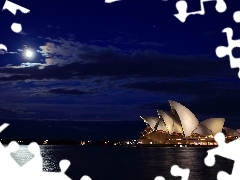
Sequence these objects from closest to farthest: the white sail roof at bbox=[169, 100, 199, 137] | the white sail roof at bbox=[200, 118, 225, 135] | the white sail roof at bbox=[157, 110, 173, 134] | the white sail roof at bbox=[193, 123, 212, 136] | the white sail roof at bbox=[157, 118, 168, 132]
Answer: the white sail roof at bbox=[169, 100, 199, 137] < the white sail roof at bbox=[157, 110, 173, 134] < the white sail roof at bbox=[200, 118, 225, 135] < the white sail roof at bbox=[193, 123, 212, 136] < the white sail roof at bbox=[157, 118, 168, 132]

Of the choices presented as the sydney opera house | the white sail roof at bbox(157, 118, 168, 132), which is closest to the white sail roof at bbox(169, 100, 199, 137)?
the sydney opera house

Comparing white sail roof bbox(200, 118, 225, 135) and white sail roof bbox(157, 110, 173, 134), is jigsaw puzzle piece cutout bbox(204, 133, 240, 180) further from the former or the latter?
white sail roof bbox(200, 118, 225, 135)

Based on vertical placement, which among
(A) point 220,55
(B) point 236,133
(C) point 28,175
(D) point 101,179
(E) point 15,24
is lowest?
(C) point 28,175

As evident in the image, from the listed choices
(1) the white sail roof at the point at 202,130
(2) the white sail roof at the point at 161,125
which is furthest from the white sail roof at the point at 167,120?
(1) the white sail roof at the point at 202,130

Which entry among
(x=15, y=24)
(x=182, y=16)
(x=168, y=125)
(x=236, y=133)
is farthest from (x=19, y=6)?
(x=236, y=133)

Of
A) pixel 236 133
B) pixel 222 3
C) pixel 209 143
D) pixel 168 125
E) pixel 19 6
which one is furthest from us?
pixel 236 133

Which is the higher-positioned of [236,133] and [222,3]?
[236,133]

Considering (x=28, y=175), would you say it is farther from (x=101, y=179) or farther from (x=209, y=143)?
(x=209, y=143)
